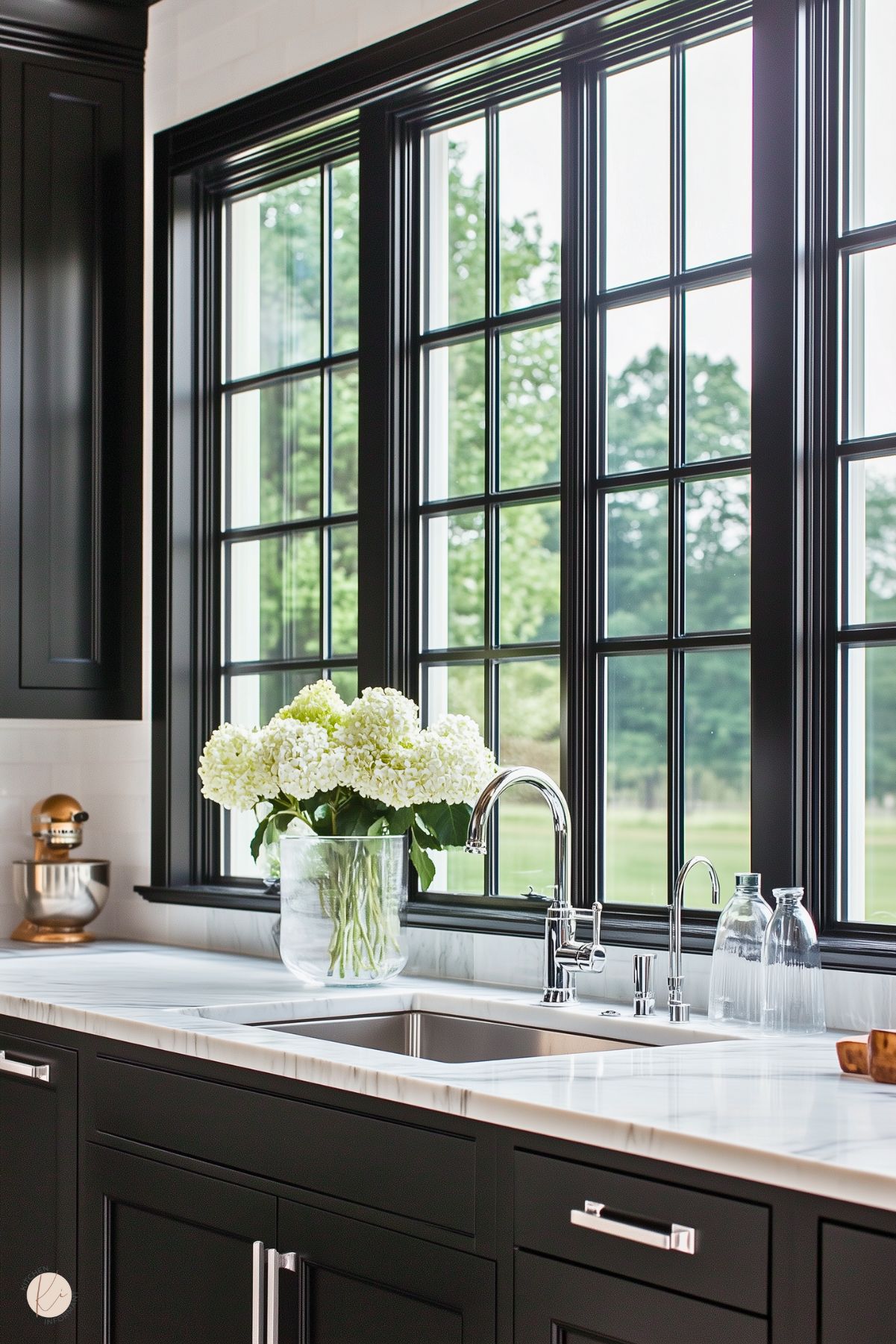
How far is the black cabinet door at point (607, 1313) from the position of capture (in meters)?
1.59

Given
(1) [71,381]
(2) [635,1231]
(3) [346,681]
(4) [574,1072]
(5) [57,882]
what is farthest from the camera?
(1) [71,381]

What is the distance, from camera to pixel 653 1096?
5.90 ft

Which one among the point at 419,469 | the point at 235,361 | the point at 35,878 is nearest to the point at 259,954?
the point at 35,878

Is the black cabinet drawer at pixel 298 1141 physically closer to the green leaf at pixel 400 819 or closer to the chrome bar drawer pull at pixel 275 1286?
the chrome bar drawer pull at pixel 275 1286

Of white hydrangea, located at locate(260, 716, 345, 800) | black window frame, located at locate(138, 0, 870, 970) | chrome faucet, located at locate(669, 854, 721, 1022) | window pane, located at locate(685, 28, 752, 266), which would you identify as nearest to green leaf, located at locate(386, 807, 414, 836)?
white hydrangea, located at locate(260, 716, 345, 800)

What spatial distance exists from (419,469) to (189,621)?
2.75 ft

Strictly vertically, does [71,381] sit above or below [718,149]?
below

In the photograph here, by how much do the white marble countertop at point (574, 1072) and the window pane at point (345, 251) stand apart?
145cm

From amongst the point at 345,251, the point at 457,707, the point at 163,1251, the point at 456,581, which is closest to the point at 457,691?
the point at 457,707

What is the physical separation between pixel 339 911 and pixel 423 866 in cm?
23

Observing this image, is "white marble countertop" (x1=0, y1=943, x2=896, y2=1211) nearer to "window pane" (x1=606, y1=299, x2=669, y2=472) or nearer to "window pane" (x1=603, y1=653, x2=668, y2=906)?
"window pane" (x1=603, y1=653, x2=668, y2=906)

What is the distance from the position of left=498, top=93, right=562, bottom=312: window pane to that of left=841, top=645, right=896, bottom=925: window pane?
108cm

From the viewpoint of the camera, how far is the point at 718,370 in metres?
2.79

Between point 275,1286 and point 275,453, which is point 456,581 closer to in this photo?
point 275,453
